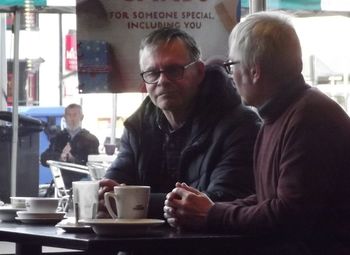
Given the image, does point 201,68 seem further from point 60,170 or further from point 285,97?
point 60,170

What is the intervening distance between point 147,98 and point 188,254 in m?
0.81

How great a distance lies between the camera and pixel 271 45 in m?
2.20

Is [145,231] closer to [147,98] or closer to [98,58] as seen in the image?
[147,98]

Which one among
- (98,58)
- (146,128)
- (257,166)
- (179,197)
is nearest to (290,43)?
(257,166)

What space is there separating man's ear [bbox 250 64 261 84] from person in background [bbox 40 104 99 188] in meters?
6.45

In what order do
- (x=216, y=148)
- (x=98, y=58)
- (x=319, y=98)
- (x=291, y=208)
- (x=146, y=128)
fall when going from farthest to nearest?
(x=98, y=58) < (x=146, y=128) < (x=216, y=148) < (x=319, y=98) < (x=291, y=208)

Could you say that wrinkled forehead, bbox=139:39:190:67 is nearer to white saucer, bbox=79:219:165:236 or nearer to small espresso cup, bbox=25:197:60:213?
small espresso cup, bbox=25:197:60:213

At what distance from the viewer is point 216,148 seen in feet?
8.54

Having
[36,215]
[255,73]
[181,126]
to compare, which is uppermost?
[255,73]

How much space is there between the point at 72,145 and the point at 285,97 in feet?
21.8

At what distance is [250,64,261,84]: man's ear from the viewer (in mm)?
2236

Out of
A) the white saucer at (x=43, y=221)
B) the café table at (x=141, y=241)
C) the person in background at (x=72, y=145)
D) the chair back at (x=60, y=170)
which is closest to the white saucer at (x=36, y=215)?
the white saucer at (x=43, y=221)

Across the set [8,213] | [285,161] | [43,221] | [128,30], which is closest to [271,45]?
[285,161]

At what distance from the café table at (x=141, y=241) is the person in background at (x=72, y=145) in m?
6.45
